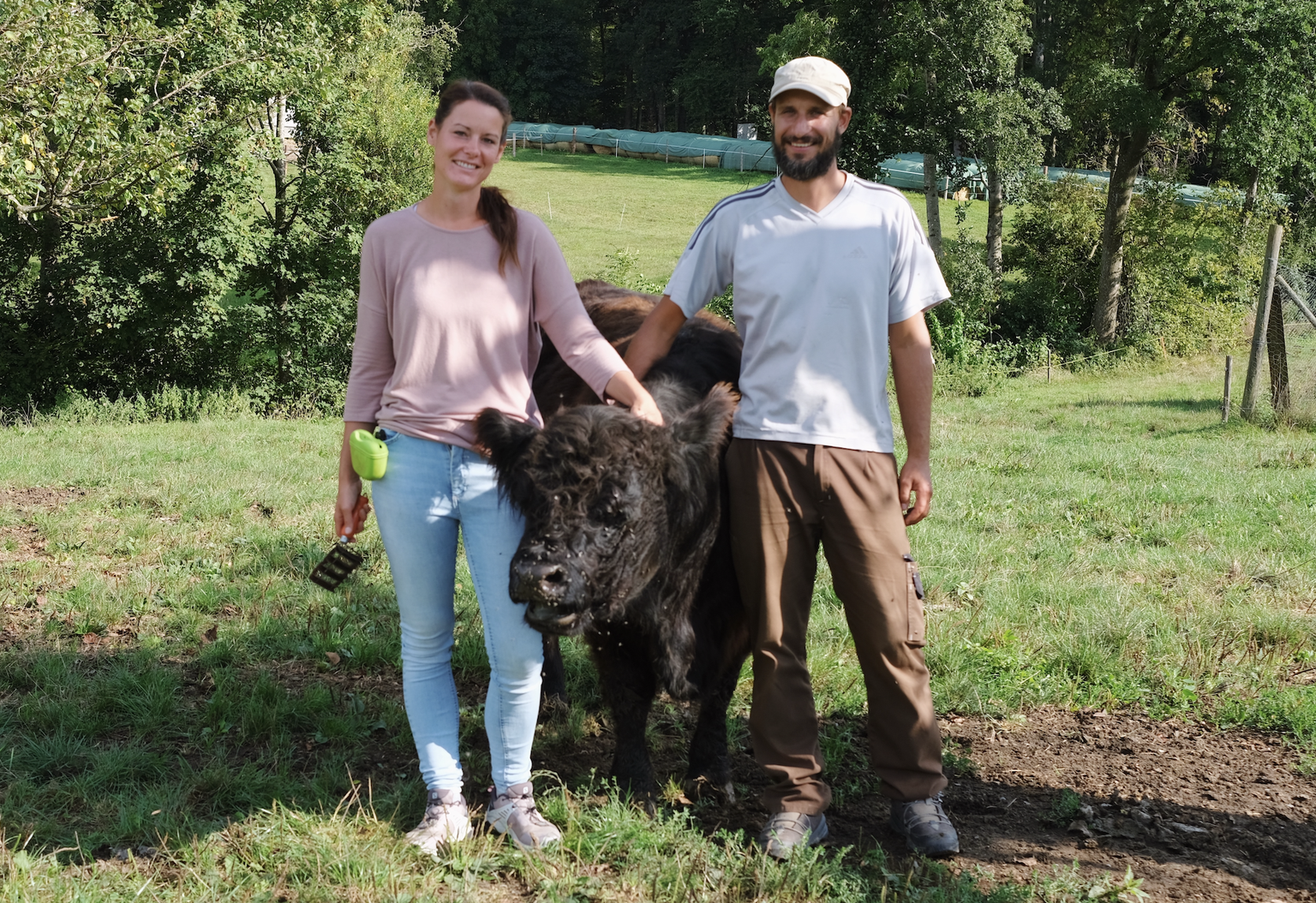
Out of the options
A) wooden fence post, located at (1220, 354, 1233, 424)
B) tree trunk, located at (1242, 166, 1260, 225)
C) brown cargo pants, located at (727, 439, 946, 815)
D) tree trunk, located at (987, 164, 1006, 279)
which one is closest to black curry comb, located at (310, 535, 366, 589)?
brown cargo pants, located at (727, 439, 946, 815)

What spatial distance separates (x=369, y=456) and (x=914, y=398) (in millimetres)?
1860

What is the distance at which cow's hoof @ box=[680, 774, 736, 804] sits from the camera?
422 centimetres

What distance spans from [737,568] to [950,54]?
850 inches

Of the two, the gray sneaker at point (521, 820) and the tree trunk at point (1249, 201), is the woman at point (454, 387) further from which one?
the tree trunk at point (1249, 201)

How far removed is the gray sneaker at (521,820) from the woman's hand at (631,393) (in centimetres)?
132

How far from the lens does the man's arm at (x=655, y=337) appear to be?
4008 mm

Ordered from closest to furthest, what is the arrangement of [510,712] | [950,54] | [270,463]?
[510,712] → [270,463] → [950,54]

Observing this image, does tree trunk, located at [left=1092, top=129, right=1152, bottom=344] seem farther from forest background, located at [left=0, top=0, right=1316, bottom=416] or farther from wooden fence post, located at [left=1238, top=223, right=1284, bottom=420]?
wooden fence post, located at [left=1238, top=223, right=1284, bottom=420]

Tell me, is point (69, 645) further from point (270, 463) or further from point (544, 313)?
point (270, 463)

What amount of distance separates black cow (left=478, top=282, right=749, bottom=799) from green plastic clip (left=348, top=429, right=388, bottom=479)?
0.31 meters

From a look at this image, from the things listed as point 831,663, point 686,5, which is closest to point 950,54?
point 831,663

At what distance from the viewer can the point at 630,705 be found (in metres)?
4.22

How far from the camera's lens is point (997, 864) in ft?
12.1

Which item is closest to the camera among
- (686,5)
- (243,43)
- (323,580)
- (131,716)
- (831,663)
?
(323,580)
